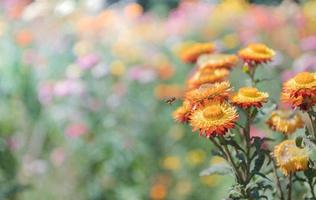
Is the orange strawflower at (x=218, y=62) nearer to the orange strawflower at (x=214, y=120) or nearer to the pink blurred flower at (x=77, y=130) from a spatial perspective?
the orange strawflower at (x=214, y=120)

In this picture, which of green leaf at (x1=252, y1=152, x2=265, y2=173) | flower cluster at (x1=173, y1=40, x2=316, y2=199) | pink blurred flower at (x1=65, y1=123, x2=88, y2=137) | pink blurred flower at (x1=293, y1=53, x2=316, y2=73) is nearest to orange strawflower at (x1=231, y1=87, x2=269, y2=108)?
flower cluster at (x1=173, y1=40, x2=316, y2=199)

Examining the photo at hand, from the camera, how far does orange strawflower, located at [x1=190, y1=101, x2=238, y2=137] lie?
1.17 m

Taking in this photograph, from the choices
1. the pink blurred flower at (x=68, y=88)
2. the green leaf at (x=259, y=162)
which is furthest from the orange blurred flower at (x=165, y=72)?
the green leaf at (x=259, y=162)

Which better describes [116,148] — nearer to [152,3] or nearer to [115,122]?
[115,122]

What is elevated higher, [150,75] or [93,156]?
[150,75]

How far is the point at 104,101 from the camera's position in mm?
3568

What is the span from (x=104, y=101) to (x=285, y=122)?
7.29 ft

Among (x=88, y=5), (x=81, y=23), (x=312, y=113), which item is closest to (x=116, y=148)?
(x=81, y=23)

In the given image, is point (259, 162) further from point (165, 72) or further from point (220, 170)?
point (165, 72)

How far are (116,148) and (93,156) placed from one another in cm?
12

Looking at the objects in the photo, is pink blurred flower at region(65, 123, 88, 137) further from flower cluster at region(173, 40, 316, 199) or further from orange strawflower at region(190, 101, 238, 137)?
orange strawflower at region(190, 101, 238, 137)

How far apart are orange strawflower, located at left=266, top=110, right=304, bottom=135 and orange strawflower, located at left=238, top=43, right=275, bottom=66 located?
0.11 meters

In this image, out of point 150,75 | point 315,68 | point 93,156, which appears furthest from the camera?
point 150,75

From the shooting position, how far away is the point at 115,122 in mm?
3424
